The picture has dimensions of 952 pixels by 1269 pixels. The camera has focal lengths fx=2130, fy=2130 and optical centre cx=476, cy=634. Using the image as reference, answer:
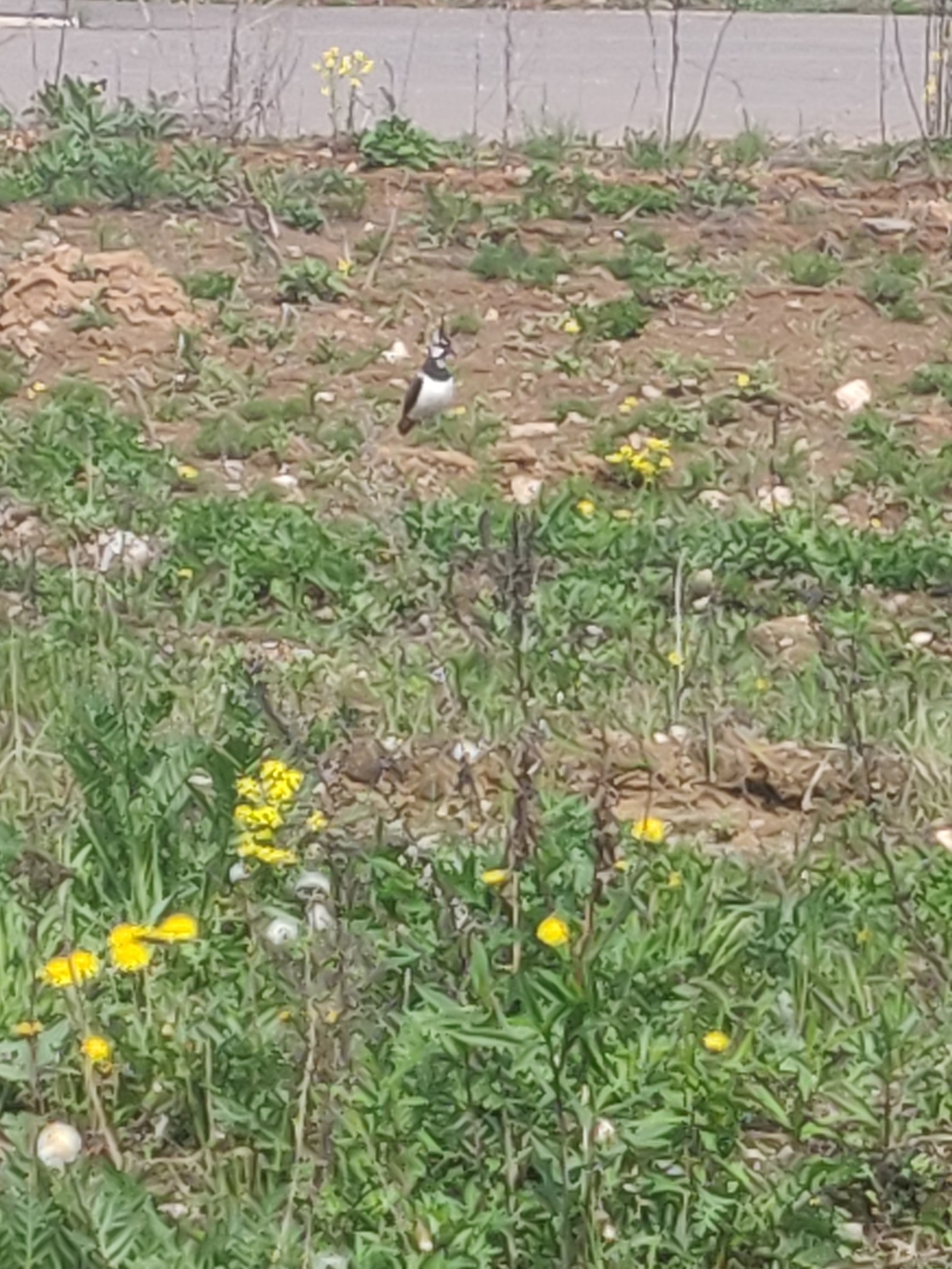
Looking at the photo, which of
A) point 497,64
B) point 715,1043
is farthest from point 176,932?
point 497,64

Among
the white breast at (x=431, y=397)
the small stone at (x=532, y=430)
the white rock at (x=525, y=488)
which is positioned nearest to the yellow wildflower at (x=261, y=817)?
the white rock at (x=525, y=488)

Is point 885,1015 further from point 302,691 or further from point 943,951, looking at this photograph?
point 302,691

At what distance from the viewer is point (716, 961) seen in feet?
9.80

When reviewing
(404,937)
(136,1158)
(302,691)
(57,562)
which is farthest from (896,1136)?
(57,562)

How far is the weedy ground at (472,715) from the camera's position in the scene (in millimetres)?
2531

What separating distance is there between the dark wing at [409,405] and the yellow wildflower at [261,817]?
2.88 m

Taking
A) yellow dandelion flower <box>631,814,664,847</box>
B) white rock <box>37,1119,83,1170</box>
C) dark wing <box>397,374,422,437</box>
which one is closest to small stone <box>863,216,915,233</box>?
dark wing <box>397,374,422,437</box>

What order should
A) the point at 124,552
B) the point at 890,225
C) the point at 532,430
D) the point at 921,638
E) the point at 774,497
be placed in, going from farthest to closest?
1. the point at 890,225
2. the point at 532,430
3. the point at 774,497
4. the point at 124,552
5. the point at 921,638

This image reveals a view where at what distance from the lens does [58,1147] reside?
99.9 inches

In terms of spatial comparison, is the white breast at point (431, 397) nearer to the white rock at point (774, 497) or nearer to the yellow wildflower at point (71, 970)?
the white rock at point (774, 497)

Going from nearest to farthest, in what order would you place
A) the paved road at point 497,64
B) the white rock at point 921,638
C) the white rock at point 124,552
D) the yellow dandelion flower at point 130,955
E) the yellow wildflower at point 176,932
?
the yellow dandelion flower at point 130,955 < the yellow wildflower at point 176,932 < the white rock at point 921,638 < the white rock at point 124,552 < the paved road at point 497,64

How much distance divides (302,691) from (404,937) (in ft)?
4.00

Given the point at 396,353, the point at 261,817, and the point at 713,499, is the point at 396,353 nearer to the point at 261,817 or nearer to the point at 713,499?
the point at 713,499

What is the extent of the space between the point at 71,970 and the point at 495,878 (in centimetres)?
55
